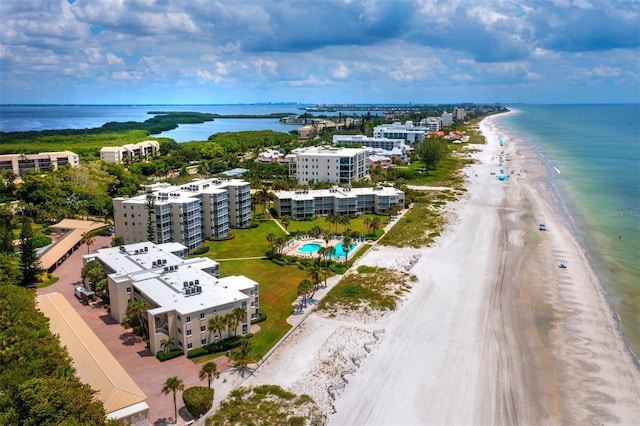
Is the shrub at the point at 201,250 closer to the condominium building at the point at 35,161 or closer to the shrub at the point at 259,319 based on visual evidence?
the shrub at the point at 259,319

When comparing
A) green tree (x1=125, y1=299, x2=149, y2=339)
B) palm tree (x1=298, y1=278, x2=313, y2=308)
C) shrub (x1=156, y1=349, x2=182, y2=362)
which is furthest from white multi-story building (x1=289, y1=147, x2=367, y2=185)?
shrub (x1=156, y1=349, x2=182, y2=362)

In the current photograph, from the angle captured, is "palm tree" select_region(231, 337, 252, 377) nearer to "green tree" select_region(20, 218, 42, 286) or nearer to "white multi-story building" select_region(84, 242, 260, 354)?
"white multi-story building" select_region(84, 242, 260, 354)

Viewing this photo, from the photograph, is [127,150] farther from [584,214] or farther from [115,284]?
[584,214]

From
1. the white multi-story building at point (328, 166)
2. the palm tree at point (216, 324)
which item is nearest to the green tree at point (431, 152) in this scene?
the white multi-story building at point (328, 166)

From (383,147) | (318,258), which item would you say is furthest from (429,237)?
(383,147)

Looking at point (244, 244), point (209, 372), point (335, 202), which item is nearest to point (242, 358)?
point (209, 372)

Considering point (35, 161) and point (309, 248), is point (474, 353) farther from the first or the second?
point (35, 161)
